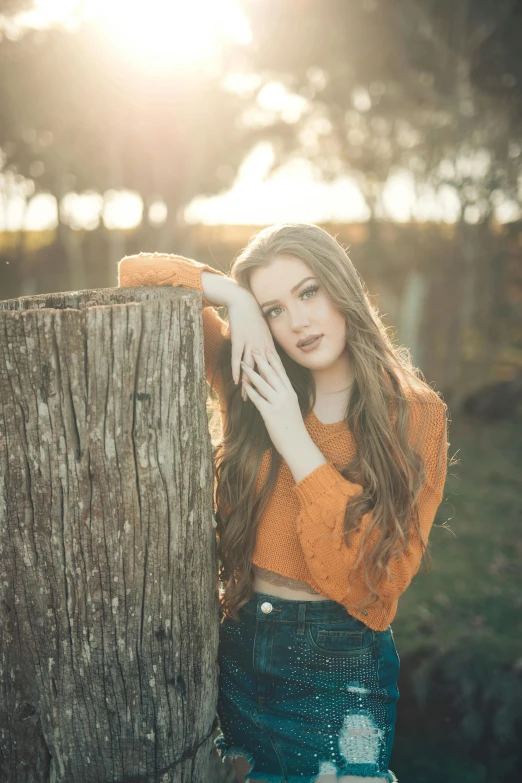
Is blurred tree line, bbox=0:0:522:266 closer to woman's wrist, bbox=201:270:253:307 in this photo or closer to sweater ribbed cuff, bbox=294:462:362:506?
woman's wrist, bbox=201:270:253:307

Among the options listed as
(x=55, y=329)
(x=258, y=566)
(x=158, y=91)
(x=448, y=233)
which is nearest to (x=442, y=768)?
(x=258, y=566)

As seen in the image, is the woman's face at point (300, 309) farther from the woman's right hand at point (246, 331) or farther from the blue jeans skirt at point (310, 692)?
the blue jeans skirt at point (310, 692)

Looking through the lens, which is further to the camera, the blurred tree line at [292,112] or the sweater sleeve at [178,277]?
the blurred tree line at [292,112]

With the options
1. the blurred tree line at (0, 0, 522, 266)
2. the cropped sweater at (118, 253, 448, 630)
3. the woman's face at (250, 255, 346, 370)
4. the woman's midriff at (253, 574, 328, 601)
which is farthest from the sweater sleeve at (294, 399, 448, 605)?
the blurred tree line at (0, 0, 522, 266)

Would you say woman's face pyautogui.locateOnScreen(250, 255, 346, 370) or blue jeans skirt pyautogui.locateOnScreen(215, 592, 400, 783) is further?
woman's face pyautogui.locateOnScreen(250, 255, 346, 370)

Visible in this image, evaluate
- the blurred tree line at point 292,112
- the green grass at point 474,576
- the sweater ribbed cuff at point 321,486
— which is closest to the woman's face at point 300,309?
the sweater ribbed cuff at point 321,486

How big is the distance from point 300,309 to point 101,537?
3.48 feet

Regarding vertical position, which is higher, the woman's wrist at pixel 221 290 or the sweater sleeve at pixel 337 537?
the woman's wrist at pixel 221 290

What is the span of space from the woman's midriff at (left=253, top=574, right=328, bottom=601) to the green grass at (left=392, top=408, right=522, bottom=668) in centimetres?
131

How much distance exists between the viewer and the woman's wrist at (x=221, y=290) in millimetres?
2338

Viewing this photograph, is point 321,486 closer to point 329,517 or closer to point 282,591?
point 329,517

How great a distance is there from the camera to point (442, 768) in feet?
11.4

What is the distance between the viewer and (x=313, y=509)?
196 centimetres

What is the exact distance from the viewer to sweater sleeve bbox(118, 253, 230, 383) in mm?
2416
